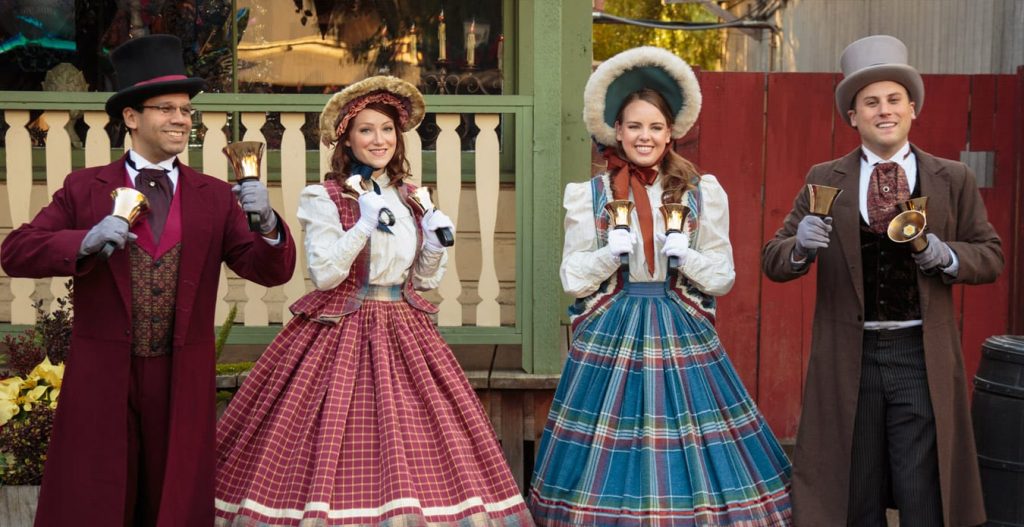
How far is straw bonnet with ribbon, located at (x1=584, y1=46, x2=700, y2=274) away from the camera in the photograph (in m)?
4.79

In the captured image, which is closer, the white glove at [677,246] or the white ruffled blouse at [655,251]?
the white glove at [677,246]

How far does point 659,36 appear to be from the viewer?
24156 millimetres

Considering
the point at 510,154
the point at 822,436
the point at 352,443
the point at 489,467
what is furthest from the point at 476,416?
the point at 510,154

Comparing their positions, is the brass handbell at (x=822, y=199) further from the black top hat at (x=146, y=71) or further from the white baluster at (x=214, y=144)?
the white baluster at (x=214, y=144)

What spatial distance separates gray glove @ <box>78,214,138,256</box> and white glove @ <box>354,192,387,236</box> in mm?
973

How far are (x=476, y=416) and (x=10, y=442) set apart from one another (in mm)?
2069

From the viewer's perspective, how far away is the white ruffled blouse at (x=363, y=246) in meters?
4.57

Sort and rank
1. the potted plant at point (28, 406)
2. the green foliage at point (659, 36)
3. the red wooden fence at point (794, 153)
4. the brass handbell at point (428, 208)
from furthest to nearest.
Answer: the green foliage at point (659, 36) → the red wooden fence at point (794, 153) → the potted plant at point (28, 406) → the brass handbell at point (428, 208)

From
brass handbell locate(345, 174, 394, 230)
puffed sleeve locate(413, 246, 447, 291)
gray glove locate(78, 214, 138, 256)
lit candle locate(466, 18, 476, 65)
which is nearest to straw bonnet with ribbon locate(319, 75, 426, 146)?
brass handbell locate(345, 174, 394, 230)

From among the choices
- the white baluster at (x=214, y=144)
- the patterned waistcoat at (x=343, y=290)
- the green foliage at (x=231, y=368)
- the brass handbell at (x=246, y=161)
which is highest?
the white baluster at (x=214, y=144)

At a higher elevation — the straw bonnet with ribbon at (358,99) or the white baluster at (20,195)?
the straw bonnet with ribbon at (358,99)

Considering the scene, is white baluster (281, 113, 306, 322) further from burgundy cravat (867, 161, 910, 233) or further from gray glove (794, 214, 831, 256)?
burgundy cravat (867, 161, 910, 233)

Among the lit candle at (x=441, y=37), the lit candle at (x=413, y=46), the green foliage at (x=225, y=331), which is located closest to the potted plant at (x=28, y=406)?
the green foliage at (x=225, y=331)

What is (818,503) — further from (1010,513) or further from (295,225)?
(295,225)
